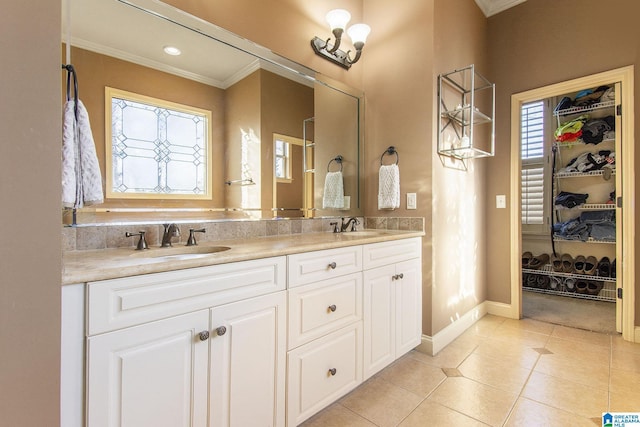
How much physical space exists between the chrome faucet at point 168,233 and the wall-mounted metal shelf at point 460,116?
1.88 meters

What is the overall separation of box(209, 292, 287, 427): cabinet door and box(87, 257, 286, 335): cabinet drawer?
2.2 inches

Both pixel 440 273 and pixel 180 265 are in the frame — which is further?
pixel 440 273

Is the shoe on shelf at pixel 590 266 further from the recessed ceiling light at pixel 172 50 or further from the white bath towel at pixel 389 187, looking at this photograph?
the recessed ceiling light at pixel 172 50

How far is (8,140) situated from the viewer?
60 centimetres

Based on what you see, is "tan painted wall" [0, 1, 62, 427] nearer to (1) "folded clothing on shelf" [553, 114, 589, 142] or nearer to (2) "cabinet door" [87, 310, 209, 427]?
(2) "cabinet door" [87, 310, 209, 427]

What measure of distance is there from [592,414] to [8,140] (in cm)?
252

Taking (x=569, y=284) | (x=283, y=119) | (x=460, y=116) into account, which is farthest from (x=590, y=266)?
(x=283, y=119)

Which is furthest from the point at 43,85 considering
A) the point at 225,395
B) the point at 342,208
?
the point at 342,208

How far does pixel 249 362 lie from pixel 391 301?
1036mm

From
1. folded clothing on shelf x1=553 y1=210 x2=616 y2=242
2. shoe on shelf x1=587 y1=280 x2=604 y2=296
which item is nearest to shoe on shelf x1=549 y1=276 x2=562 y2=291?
shoe on shelf x1=587 y1=280 x2=604 y2=296

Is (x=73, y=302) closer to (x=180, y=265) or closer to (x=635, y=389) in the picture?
(x=180, y=265)

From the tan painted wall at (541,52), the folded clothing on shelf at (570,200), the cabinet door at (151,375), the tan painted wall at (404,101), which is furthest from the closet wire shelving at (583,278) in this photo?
the cabinet door at (151,375)

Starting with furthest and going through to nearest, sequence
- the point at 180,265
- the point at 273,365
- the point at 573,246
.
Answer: the point at 573,246, the point at 273,365, the point at 180,265

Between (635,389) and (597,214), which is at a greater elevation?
(597,214)
